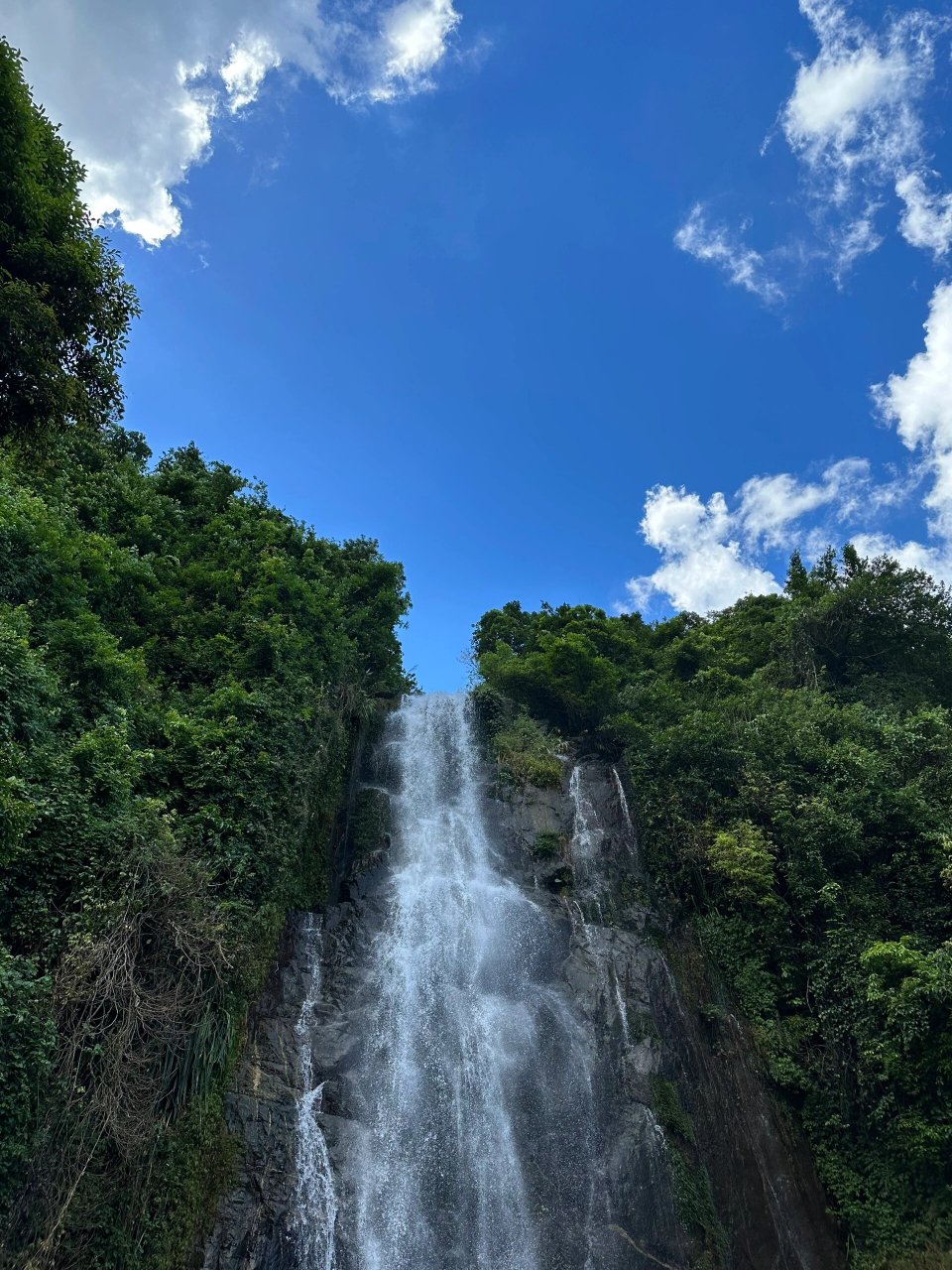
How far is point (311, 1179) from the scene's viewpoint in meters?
9.15

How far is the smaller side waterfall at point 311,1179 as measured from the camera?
8664 millimetres

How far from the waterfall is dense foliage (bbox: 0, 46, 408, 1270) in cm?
229

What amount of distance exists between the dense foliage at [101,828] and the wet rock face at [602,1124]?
76 cm

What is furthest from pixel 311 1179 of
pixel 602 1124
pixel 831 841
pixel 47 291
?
pixel 47 291

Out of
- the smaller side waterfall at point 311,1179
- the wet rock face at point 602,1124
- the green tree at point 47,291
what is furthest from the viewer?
the wet rock face at point 602,1124

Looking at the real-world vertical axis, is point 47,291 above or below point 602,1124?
above

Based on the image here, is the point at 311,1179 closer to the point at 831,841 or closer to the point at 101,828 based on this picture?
the point at 101,828

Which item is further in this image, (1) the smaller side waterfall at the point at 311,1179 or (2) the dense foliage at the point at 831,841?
(2) the dense foliage at the point at 831,841

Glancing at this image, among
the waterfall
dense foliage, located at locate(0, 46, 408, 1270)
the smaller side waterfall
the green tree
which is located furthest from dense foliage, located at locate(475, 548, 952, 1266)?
the green tree

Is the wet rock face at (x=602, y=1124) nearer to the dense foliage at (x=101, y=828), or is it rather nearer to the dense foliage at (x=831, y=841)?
the dense foliage at (x=101, y=828)

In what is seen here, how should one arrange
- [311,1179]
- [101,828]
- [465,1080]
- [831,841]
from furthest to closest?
[831,841], [465,1080], [311,1179], [101,828]

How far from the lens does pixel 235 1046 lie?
9.46 metres

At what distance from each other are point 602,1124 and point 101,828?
29.3 feet

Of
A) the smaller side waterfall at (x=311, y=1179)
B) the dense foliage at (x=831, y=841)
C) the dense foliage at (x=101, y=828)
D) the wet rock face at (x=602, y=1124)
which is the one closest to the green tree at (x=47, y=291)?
the dense foliage at (x=101, y=828)
